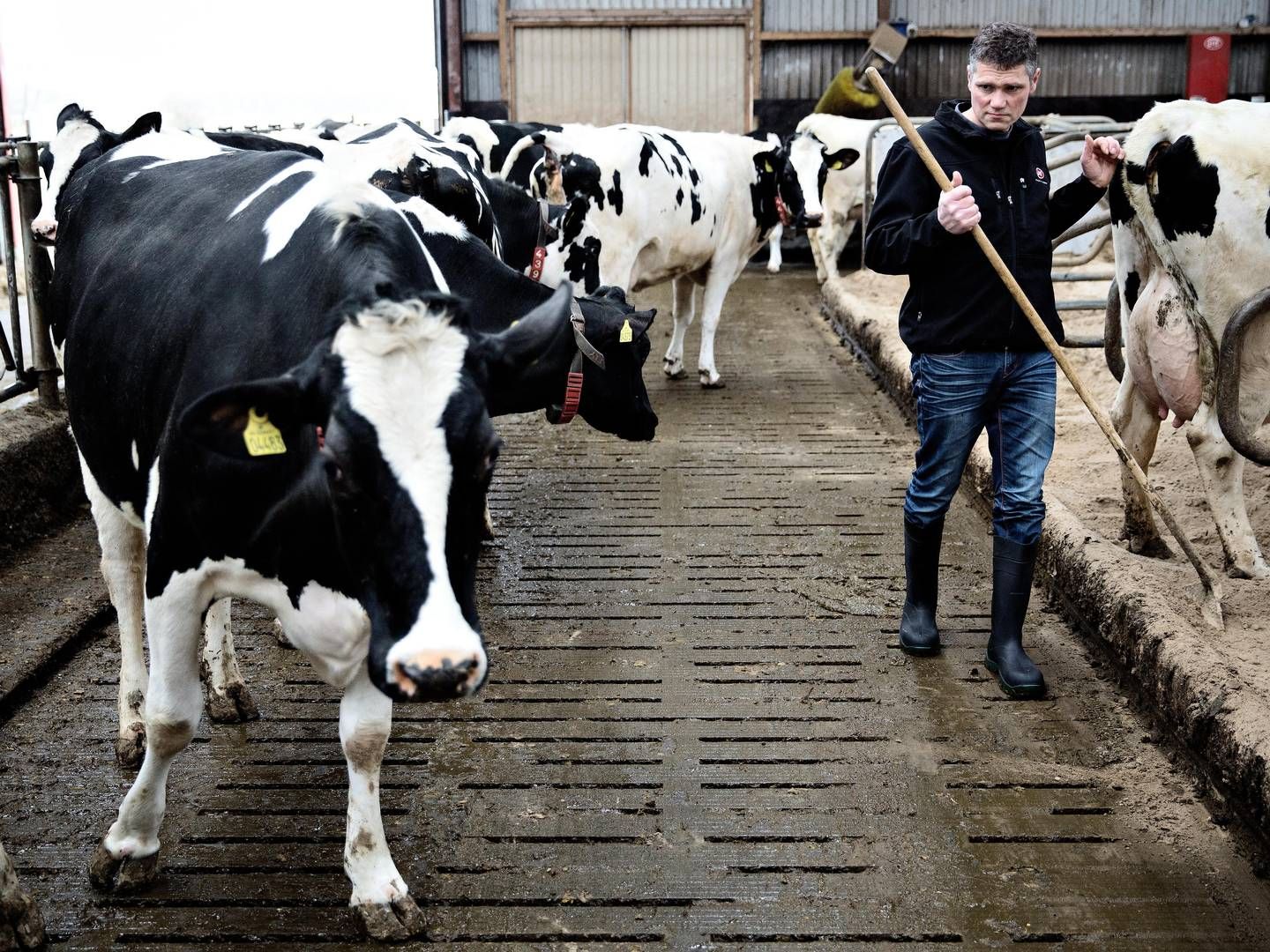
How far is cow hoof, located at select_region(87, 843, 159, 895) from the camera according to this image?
3260 millimetres

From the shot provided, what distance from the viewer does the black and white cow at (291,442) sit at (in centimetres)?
256

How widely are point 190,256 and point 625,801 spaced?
6.16 ft

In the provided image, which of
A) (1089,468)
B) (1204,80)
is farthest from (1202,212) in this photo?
(1204,80)

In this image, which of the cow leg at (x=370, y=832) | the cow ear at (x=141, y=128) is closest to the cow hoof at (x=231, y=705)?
the cow leg at (x=370, y=832)

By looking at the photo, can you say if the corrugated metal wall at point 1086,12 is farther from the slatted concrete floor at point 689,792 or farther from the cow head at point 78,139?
the cow head at point 78,139

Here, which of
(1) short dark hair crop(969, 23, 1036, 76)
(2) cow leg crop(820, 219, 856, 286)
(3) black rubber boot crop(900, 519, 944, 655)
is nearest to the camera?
(1) short dark hair crop(969, 23, 1036, 76)

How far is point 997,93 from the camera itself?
13.5 feet

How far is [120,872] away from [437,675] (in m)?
1.35

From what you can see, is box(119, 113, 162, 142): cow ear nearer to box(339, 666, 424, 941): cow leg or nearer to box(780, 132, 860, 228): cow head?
box(339, 666, 424, 941): cow leg

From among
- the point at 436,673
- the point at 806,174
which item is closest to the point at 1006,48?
the point at 436,673

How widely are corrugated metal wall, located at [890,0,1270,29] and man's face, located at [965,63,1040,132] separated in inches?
583

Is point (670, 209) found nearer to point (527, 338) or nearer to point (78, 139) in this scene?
point (78, 139)

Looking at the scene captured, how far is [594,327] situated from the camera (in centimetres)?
528

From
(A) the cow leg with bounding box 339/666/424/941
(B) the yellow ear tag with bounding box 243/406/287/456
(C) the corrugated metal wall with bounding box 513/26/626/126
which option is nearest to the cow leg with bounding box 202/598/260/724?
(A) the cow leg with bounding box 339/666/424/941
